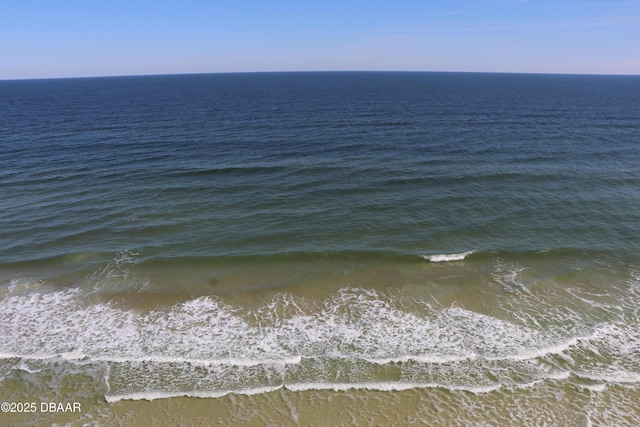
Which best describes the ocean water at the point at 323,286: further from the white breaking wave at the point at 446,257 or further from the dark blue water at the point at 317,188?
the dark blue water at the point at 317,188

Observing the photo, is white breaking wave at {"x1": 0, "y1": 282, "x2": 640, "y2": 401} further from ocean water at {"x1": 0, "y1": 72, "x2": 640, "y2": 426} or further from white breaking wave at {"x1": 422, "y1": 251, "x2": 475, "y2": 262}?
white breaking wave at {"x1": 422, "y1": 251, "x2": 475, "y2": 262}

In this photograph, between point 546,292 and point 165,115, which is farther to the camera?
point 165,115

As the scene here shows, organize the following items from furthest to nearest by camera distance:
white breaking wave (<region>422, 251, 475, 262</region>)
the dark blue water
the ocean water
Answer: the dark blue water → white breaking wave (<region>422, 251, 475, 262</region>) → the ocean water

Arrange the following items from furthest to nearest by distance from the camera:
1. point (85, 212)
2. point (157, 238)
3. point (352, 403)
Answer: point (85, 212) → point (157, 238) → point (352, 403)

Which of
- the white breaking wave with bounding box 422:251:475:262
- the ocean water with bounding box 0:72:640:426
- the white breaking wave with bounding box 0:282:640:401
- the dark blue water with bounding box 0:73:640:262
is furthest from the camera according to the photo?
the dark blue water with bounding box 0:73:640:262

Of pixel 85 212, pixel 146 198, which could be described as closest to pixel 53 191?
pixel 85 212

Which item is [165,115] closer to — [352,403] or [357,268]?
[357,268]

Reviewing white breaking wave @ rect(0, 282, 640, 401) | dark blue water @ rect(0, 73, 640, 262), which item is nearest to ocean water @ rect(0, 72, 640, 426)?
white breaking wave @ rect(0, 282, 640, 401)

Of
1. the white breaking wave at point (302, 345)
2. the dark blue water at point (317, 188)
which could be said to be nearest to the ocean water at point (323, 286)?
the white breaking wave at point (302, 345)
